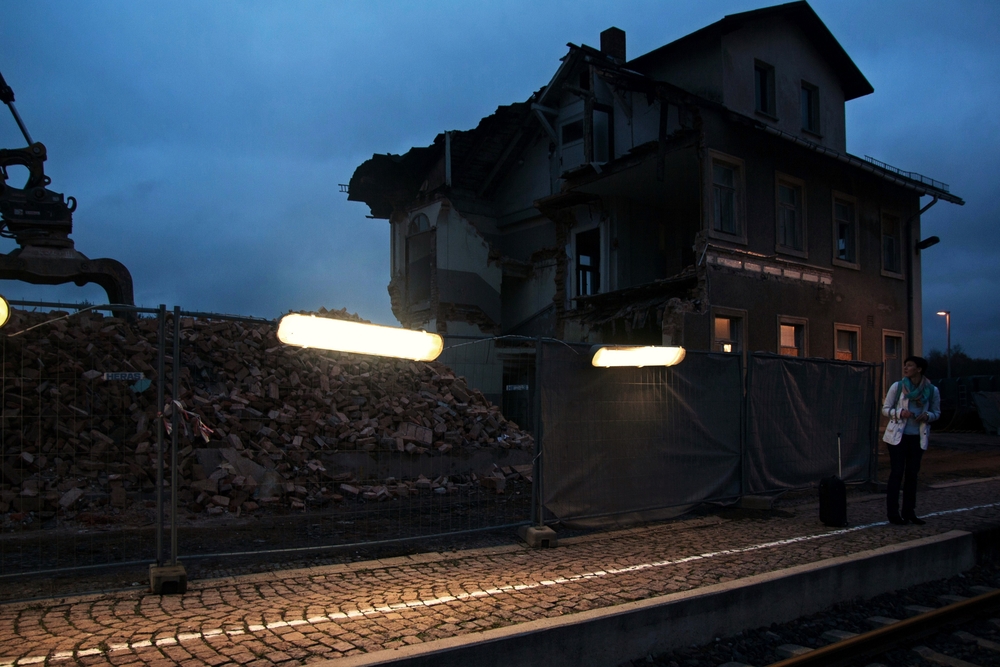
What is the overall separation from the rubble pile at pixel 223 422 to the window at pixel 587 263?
33.0 ft

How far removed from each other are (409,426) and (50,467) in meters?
6.82

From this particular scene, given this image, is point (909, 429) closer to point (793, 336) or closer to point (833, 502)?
point (833, 502)

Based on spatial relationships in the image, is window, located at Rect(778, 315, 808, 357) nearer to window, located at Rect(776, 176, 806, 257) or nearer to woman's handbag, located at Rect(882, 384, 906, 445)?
window, located at Rect(776, 176, 806, 257)

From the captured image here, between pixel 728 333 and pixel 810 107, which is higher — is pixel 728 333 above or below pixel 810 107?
below

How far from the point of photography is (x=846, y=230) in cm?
2242

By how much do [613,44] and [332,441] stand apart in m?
19.2

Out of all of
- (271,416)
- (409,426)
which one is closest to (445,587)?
(271,416)

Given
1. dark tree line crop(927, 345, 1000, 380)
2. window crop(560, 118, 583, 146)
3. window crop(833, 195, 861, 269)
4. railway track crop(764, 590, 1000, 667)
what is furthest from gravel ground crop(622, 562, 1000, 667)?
dark tree line crop(927, 345, 1000, 380)

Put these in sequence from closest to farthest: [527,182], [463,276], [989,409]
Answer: [989,409] < [463,276] < [527,182]

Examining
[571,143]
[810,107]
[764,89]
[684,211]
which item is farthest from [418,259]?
[810,107]

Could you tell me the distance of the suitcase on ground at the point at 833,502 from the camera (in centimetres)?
837

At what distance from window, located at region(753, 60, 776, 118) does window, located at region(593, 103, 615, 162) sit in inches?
172

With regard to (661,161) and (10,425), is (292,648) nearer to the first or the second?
(10,425)

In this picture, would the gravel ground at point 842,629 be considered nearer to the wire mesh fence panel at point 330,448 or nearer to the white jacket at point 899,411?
the white jacket at point 899,411
